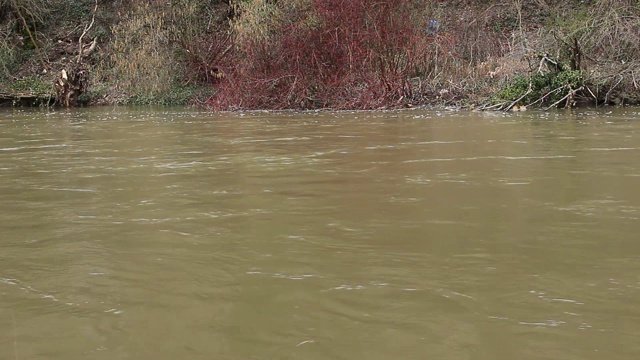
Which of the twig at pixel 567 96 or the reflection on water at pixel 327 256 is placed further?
the twig at pixel 567 96

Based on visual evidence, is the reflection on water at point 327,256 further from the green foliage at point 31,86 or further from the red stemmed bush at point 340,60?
the green foliage at point 31,86

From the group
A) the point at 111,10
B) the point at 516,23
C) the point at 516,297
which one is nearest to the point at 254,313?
the point at 516,297

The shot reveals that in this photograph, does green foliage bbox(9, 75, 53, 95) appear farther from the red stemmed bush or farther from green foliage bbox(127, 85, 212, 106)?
the red stemmed bush

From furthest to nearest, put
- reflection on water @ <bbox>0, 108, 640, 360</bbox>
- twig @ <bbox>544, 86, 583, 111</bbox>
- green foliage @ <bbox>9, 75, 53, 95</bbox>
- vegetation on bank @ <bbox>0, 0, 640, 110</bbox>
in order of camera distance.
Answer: green foliage @ <bbox>9, 75, 53, 95</bbox>, vegetation on bank @ <bbox>0, 0, 640, 110</bbox>, twig @ <bbox>544, 86, 583, 111</bbox>, reflection on water @ <bbox>0, 108, 640, 360</bbox>

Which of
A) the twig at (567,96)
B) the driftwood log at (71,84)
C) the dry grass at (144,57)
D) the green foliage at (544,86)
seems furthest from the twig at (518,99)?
the driftwood log at (71,84)

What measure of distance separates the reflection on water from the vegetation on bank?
953 cm

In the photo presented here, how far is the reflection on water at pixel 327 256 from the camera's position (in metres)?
2.81

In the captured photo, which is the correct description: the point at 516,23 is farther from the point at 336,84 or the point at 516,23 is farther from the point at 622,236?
the point at 622,236

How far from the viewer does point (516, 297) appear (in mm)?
3209

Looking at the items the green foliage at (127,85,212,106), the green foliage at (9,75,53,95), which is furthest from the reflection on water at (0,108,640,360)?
the green foliage at (9,75,53,95)

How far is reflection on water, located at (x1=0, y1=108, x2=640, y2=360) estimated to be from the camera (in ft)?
9.23

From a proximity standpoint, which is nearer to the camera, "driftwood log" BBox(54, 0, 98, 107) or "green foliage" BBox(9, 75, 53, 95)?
"driftwood log" BBox(54, 0, 98, 107)

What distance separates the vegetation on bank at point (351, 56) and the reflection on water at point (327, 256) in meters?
9.53

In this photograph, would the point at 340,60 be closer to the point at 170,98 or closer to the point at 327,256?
the point at 170,98
